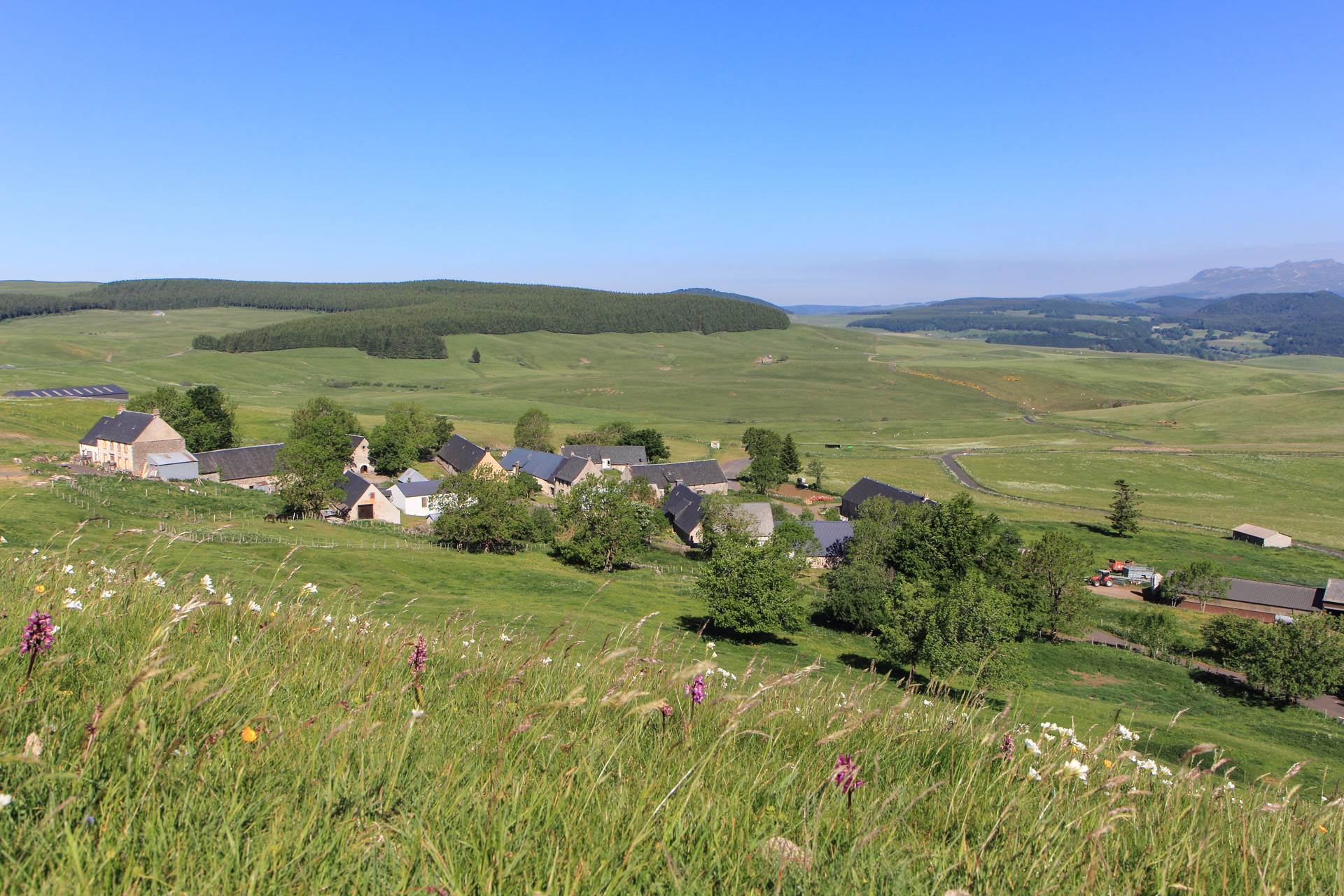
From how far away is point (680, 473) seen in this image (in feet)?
279

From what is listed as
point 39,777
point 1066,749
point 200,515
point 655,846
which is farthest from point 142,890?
point 200,515

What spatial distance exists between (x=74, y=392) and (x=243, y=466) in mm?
80799

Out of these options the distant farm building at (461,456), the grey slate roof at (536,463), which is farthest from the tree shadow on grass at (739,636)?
the grey slate roof at (536,463)

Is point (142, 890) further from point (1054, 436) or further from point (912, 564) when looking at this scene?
point (1054, 436)

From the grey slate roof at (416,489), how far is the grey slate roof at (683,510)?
22.5 metres

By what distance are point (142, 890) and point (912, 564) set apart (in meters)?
51.6

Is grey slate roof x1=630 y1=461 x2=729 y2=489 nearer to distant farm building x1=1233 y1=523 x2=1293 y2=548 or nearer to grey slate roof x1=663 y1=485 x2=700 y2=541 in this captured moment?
grey slate roof x1=663 y1=485 x2=700 y2=541

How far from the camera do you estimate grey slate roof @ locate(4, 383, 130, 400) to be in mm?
118438

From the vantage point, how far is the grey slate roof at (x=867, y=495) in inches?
2798

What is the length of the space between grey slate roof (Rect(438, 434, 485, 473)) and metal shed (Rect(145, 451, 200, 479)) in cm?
2460

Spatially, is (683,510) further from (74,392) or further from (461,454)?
(74,392)

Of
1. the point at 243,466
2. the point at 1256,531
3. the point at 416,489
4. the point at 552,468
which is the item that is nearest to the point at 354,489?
the point at 416,489

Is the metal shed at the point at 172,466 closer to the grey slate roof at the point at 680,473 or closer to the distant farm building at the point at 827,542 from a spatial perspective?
the grey slate roof at the point at 680,473

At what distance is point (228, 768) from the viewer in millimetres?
2672
